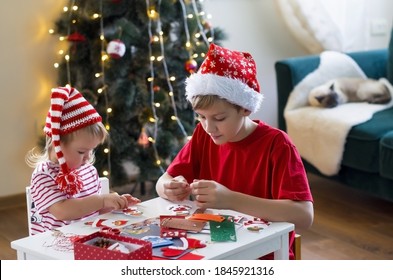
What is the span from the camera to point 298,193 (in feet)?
6.22

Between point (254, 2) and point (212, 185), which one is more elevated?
point (254, 2)

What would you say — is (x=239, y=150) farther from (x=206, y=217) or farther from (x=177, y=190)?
(x=206, y=217)

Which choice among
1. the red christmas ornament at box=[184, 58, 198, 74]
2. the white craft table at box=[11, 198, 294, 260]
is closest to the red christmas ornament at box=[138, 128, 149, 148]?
the red christmas ornament at box=[184, 58, 198, 74]

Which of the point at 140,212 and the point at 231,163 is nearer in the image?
the point at 140,212

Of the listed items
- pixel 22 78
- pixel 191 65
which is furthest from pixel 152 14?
pixel 22 78

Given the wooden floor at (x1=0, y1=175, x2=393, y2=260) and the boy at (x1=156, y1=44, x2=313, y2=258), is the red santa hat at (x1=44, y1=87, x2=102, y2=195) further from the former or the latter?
the wooden floor at (x1=0, y1=175, x2=393, y2=260)

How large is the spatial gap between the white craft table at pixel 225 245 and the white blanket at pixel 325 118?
1944 millimetres

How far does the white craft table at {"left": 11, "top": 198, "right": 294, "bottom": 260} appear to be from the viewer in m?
1.61

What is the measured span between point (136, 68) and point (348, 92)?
1228mm

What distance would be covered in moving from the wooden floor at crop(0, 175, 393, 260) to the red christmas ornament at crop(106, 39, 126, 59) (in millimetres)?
868

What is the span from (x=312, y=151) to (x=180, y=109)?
74cm
